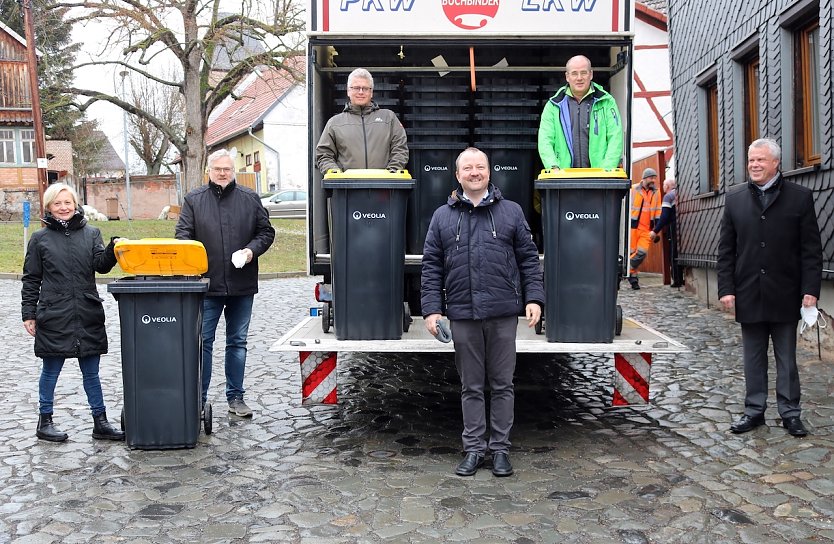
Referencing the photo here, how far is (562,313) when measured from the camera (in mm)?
5355

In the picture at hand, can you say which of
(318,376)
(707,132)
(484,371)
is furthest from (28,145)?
(484,371)

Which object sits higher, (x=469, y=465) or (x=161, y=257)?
(x=161, y=257)

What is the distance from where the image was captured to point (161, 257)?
525 cm

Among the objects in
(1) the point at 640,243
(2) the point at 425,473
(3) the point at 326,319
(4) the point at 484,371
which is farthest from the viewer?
(1) the point at 640,243

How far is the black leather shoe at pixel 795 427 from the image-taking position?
5410mm

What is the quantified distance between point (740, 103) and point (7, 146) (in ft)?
121

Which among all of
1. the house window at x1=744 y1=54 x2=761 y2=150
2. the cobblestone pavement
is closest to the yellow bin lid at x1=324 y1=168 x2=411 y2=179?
the cobblestone pavement

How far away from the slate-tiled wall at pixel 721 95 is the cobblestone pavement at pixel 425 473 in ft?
6.61

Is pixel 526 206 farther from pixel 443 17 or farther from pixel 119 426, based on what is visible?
pixel 119 426

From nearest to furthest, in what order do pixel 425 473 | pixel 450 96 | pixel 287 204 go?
pixel 425 473 < pixel 450 96 < pixel 287 204

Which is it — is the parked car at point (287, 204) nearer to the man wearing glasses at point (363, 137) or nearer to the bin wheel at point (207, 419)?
the man wearing glasses at point (363, 137)

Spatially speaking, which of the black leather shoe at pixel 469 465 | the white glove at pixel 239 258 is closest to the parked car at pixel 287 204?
the white glove at pixel 239 258

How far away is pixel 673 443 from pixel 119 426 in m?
3.65

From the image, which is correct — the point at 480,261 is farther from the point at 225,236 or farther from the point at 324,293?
the point at 225,236
